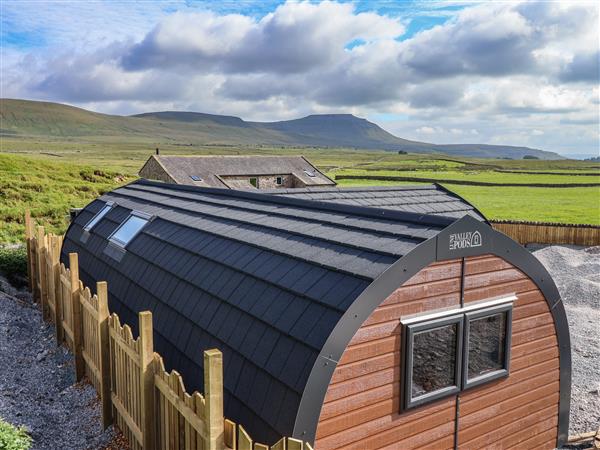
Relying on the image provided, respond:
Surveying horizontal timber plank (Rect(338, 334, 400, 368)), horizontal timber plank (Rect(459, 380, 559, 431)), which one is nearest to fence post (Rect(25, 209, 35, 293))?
horizontal timber plank (Rect(338, 334, 400, 368))

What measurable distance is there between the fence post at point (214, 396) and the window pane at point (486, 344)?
391 cm

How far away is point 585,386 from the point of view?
39.1ft

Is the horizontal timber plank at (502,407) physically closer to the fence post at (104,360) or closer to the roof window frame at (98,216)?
the fence post at (104,360)

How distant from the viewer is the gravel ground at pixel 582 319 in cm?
1066

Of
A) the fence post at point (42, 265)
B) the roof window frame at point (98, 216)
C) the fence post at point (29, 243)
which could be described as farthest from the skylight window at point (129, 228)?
the fence post at point (29, 243)

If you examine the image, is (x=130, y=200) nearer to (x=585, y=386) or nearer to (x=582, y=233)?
(x=585, y=386)

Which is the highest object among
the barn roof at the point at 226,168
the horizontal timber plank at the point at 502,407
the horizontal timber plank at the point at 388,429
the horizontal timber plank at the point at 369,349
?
the barn roof at the point at 226,168

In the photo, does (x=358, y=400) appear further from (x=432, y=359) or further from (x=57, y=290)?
(x=57, y=290)

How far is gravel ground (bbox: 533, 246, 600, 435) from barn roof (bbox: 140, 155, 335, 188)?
29708mm

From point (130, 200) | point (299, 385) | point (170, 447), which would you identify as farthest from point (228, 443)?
point (130, 200)

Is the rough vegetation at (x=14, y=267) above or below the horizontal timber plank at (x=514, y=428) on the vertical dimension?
above

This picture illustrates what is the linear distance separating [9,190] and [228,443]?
35.5m

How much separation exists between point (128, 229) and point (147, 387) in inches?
278

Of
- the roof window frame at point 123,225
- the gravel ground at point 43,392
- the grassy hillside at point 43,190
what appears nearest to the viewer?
the gravel ground at point 43,392
